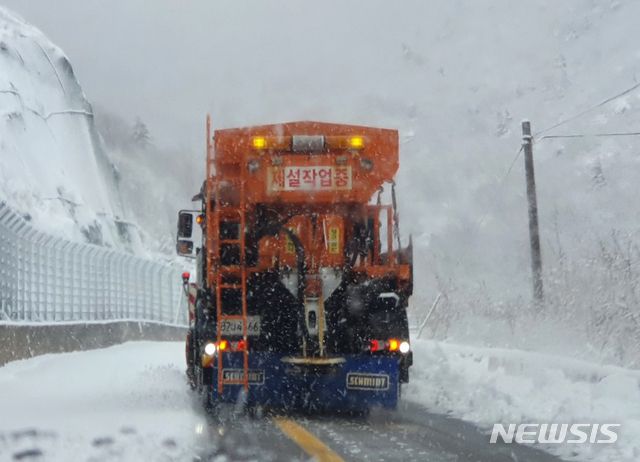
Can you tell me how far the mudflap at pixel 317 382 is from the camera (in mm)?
10609

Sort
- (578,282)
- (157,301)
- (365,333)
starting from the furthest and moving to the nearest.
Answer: (157,301), (578,282), (365,333)

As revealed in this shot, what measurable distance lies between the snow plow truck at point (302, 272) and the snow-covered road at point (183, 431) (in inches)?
17.6

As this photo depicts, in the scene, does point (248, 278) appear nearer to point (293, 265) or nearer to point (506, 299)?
point (293, 265)

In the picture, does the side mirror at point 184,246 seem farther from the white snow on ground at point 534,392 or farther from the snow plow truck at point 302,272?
the white snow on ground at point 534,392

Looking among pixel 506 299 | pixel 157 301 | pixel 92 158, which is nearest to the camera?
pixel 506 299

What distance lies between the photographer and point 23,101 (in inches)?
1731

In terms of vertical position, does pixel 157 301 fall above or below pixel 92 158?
below

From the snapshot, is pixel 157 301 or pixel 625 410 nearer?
pixel 625 410

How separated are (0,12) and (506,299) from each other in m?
37.9

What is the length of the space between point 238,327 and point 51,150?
36.1 meters

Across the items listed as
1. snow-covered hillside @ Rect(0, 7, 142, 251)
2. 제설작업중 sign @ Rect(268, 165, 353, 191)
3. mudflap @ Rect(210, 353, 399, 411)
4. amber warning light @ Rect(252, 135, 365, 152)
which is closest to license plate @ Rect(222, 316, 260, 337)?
mudflap @ Rect(210, 353, 399, 411)

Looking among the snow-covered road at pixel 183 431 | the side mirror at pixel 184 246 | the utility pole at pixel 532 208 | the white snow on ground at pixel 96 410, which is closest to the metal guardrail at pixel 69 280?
the white snow on ground at pixel 96 410

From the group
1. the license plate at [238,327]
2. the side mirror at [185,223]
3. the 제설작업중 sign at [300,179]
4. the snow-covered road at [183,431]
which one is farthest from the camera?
the side mirror at [185,223]

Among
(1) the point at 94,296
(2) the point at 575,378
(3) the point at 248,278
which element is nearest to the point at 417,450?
(2) the point at 575,378
